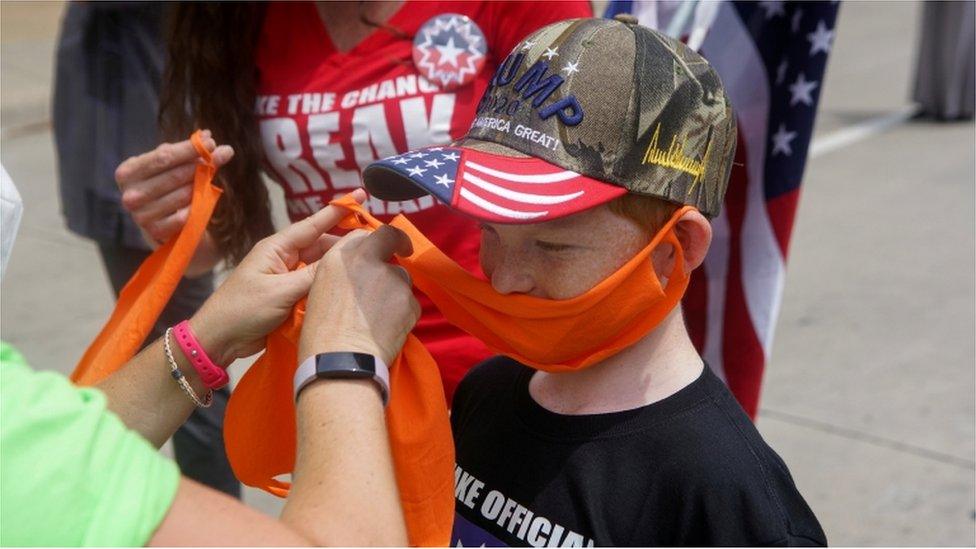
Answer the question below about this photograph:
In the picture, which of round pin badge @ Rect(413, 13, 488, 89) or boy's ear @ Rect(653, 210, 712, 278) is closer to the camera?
boy's ear @ Rect(653, 210, 712, 278)

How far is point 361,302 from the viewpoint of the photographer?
1.53m

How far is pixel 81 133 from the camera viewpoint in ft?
11.5

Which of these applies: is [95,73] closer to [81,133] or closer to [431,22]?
[81,133]

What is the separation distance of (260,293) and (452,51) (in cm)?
71

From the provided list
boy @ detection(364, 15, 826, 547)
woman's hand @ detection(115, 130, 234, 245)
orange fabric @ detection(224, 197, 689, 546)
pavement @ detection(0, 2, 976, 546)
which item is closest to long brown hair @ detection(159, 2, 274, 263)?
woman's hand @ detection(115, 130, 234, 245)

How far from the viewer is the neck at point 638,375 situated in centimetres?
166

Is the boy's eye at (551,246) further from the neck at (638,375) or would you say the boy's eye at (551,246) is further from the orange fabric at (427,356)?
the neck at (638,375)

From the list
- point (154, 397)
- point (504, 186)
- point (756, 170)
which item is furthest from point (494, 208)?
point (756, 170)

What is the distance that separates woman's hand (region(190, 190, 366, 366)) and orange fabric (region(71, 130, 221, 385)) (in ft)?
1.09

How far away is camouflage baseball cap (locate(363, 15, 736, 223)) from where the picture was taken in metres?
1.51

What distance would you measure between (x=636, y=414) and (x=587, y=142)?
1.18 feet

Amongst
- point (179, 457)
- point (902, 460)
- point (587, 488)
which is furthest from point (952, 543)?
point (587, 488)

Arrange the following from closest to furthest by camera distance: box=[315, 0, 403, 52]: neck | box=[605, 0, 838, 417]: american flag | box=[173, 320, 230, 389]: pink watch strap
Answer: box=[173, 320, 230, 389]: pink watch strap → box=[315, 0, 403, 52]: neck → box=[605, 0, 838, 417]: american flag
